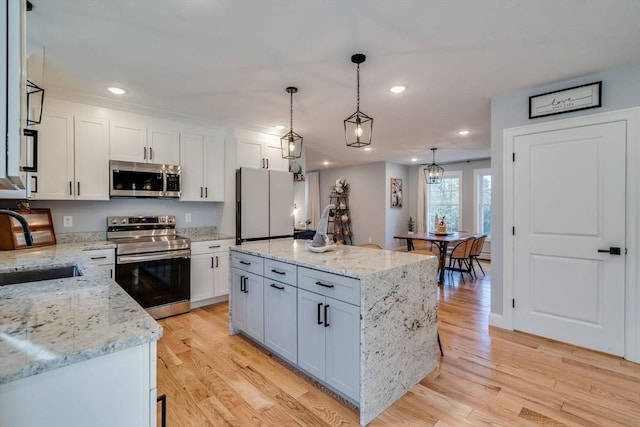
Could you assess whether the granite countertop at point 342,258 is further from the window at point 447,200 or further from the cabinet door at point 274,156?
the window at point 447,200

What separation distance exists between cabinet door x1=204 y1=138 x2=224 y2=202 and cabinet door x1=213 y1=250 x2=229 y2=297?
2.55 feet

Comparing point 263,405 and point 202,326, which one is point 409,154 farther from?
point 263,405

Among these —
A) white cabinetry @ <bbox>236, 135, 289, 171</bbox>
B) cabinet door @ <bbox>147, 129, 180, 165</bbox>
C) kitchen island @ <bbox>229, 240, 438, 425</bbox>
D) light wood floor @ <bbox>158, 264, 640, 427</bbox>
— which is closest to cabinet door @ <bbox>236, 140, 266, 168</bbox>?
white cabinetry @ <bbox>236, 135, 289, 171</bbox>

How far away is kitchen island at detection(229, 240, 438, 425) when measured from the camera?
1.84m

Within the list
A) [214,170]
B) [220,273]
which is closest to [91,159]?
[214,170]

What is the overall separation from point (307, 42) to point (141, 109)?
2416mm

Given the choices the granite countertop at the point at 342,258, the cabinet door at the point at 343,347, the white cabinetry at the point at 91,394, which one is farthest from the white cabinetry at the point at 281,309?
the white cabinetry at the point at 91,394

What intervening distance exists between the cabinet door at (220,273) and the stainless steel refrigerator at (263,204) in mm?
277

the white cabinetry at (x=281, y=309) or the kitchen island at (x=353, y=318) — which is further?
the white cabinetry at (x=281, y=309)

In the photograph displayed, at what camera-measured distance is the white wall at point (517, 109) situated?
2.60 metres

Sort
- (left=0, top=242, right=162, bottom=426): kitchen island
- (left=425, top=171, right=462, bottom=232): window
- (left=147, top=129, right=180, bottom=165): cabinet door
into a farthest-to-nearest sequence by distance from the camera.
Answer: (left=425, top=171, right=462, bottom=232): window < (left=147, top=129, right=180, bottom=165): cabinet door < (left=0, top=242, right=162, bottom=426): kitchen island

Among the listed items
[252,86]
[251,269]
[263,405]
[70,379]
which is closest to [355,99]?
[252,86]

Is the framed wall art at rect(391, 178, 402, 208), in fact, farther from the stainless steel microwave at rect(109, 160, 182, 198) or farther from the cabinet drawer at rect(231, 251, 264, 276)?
the cabinet drawer at rect(231, 251, 264, 276)

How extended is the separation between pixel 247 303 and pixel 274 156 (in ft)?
8.02
